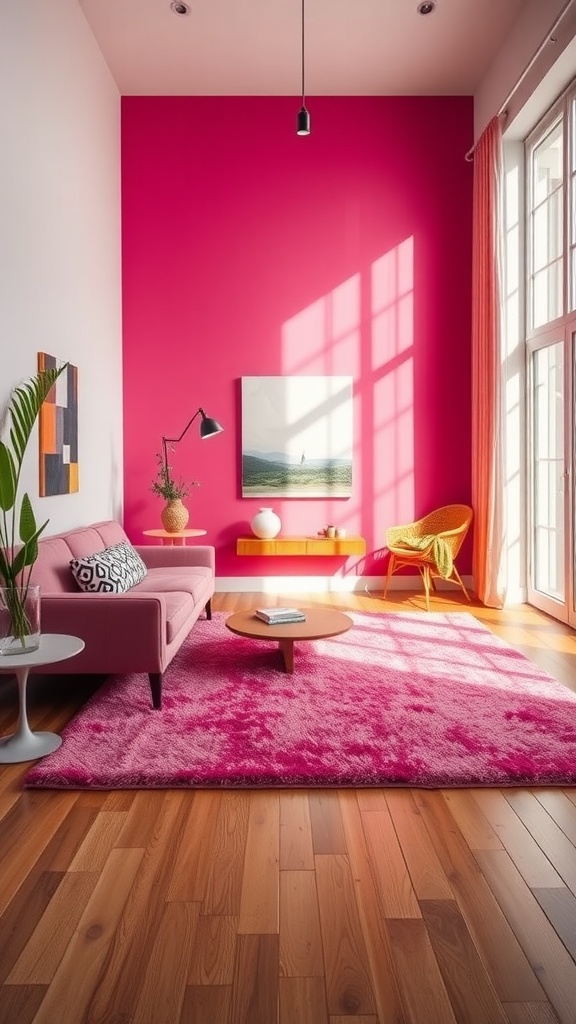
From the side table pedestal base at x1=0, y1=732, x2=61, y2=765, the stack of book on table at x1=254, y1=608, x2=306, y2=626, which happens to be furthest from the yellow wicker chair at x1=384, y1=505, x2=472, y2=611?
the side table pedestal base at x1=0, y1=732, x2=61, y2=765

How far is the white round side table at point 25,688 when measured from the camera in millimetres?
2581

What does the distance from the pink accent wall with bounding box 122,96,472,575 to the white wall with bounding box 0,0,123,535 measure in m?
0.35

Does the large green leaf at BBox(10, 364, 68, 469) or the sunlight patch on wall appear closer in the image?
the large green leaf at BBox(10, 364, 68, 469)

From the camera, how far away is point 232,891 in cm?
185

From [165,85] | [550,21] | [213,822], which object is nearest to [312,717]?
[213,822]

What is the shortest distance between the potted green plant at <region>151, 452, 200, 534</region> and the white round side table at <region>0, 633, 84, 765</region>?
2.90 m

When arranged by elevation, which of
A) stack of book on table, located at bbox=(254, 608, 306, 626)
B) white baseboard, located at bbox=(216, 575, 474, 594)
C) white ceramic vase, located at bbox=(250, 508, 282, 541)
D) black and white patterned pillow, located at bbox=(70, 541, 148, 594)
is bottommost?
white baseboard, located at bbox=(216, 575, 474, 594)

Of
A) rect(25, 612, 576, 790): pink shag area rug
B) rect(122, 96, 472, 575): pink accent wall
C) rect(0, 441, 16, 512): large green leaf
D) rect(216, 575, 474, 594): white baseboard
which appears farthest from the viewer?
rect(216, 575, 474, 594): white baseboard

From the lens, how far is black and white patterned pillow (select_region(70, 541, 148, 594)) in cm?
382

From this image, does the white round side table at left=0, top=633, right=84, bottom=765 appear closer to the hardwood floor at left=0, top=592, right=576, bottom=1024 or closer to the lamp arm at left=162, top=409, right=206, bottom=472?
the hardwood floor at left=0, top=592, right=576, bottom=1024

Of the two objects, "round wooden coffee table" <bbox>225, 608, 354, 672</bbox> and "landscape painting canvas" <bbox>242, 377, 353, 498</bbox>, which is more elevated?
"landscape painting canvas" <bbox>242, 377, 353, 498</bbox>

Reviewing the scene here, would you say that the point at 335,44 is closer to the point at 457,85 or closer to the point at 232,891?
the point at 457,85

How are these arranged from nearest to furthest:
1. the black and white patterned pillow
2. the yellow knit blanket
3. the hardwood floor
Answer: the hardwood floor
the black and white patterned pillow
the yellow knit blanket

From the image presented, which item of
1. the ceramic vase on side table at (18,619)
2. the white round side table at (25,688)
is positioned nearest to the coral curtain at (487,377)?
the white round side table at (25,688)
